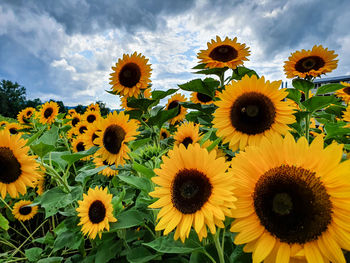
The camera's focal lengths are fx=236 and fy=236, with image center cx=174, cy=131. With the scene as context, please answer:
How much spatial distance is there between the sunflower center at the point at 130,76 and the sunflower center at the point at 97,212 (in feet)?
3.85

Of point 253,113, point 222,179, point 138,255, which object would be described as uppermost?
point 253,113

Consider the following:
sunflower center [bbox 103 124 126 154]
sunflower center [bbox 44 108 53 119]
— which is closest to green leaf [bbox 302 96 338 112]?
sunflower center [bbox 103 124 126 154]

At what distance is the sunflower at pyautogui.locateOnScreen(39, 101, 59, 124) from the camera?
4.30m

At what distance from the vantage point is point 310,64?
230cm

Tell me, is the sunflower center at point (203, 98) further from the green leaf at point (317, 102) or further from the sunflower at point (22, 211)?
the sunflower at point (22, 211)

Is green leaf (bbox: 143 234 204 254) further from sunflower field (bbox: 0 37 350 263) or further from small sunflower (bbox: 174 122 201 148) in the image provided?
small sunflower (bbox: 174 122 201 148)

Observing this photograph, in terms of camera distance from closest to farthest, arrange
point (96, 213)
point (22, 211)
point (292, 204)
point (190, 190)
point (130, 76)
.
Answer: point (292, 204) < point (190, 190) < point (96, 213) < point (130, 76) < point (22, 211)

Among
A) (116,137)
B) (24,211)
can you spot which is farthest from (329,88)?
(24,211)

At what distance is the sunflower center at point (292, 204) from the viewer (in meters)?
0.62

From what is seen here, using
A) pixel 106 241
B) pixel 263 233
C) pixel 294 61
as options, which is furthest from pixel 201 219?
pixel 294 61

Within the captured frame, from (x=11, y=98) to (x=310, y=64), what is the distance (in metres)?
52.8

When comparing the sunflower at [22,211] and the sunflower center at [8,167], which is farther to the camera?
the sunflower at [22,211]

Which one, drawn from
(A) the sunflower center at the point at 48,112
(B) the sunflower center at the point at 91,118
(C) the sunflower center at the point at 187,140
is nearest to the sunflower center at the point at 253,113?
(C) the sunflower center at the point at 187,140

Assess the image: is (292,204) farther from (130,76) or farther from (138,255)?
(130,76)
